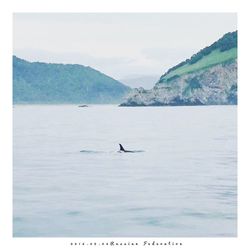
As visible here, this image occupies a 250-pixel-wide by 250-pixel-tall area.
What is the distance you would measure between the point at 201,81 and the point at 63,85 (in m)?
5.25

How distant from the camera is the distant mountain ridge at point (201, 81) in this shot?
25.0 metres

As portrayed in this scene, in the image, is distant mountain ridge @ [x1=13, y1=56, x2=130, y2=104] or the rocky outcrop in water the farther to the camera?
the rocky outcrop in water

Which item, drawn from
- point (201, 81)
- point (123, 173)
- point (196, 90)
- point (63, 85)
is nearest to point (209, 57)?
point (196, 90)

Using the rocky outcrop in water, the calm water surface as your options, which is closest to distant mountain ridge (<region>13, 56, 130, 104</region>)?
the calm water surface

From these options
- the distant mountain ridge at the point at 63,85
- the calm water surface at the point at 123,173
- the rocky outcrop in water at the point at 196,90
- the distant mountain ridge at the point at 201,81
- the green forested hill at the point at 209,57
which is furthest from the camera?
the rocky outcrop in water at the point at 196,90

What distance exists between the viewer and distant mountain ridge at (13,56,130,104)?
25.5 m

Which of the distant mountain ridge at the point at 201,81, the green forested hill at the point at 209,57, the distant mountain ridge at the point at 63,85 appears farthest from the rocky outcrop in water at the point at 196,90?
the distant mountain ridge at the point at 63,85

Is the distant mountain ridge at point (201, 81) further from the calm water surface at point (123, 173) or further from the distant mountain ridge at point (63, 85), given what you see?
the distant mountain ridge at point (63, 85)

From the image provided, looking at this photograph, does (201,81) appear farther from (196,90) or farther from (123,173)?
(123,173)

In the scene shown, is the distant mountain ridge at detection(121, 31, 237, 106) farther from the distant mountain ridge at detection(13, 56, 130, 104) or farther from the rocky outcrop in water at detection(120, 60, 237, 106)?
the distant mountain ridge at detection(13, 56, 130, 104)

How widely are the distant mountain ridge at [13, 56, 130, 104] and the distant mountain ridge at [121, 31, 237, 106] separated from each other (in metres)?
0.78

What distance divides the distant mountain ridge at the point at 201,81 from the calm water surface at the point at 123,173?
562 mm
